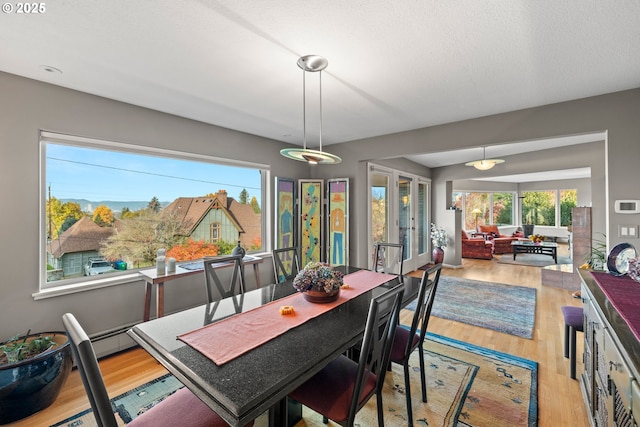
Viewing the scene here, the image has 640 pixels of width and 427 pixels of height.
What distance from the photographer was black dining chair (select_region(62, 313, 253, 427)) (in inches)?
35.1

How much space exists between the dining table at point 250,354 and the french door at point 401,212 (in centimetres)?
297

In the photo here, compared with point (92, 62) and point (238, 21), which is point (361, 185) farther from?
point (92, 62)

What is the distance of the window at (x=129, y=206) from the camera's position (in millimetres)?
2436

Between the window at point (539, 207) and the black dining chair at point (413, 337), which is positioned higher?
the window at point (539, 207)

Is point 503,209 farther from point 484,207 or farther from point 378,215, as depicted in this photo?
point 378,215

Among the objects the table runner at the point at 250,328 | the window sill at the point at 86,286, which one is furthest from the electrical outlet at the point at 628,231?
the window sill at the point at 86,286

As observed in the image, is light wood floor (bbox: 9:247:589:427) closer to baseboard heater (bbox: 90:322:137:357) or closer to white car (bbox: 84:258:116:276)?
baseboard heater (bbox: 90:322:137:357)

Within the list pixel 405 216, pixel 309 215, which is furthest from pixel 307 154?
pixel 405 216

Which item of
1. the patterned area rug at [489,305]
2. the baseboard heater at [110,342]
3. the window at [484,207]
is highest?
the window at [484,207]

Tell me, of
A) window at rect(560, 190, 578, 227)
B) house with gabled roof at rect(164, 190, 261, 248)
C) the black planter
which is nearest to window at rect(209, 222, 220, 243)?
house with gabled roof at rect(164, 190, 261, 248)

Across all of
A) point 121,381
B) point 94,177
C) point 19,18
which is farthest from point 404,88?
point 121,381

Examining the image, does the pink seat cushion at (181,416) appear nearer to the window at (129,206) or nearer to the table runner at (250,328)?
the table runner at (250,328)

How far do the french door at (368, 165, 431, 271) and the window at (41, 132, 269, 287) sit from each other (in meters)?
2.17

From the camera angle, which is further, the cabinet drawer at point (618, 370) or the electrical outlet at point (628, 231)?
the electrical outlet at point (628, 231)
